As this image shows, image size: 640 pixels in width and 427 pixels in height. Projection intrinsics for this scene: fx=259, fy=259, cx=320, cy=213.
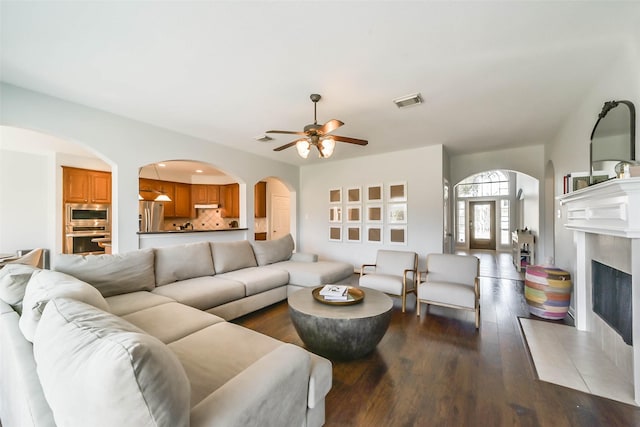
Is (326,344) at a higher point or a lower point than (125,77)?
lower

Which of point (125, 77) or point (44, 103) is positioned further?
point (44, 103)

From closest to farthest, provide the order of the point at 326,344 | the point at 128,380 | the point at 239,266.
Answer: the point at 128,380 → the point at 326,344 → the point at 239,266

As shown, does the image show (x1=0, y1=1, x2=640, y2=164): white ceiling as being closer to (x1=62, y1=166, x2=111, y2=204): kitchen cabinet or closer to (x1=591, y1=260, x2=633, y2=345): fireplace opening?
(x1=591, y1=260, x2=633, y2=345): fireplace opening

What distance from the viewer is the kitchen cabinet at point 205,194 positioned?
24.2 ft

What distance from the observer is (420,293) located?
3242mm

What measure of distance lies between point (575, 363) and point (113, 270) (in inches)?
173

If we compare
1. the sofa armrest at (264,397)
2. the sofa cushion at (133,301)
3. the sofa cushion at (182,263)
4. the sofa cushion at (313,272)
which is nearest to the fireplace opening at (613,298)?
the sofa armrest at (264,397)

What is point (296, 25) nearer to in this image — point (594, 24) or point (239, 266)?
point (594, 24)

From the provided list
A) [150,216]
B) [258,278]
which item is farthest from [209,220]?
[258,278]

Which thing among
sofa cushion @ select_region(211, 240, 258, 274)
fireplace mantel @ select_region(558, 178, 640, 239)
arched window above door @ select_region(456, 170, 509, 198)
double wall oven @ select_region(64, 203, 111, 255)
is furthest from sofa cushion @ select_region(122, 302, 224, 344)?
arched window above door @ select_region(456, 170, 509, 198)

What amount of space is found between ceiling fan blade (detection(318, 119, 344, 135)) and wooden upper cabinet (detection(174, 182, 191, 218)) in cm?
574

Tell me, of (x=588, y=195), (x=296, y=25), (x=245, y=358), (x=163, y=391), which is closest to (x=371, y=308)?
(x=245, y=358)

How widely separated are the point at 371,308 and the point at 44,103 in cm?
409

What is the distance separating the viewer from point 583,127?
295cm
